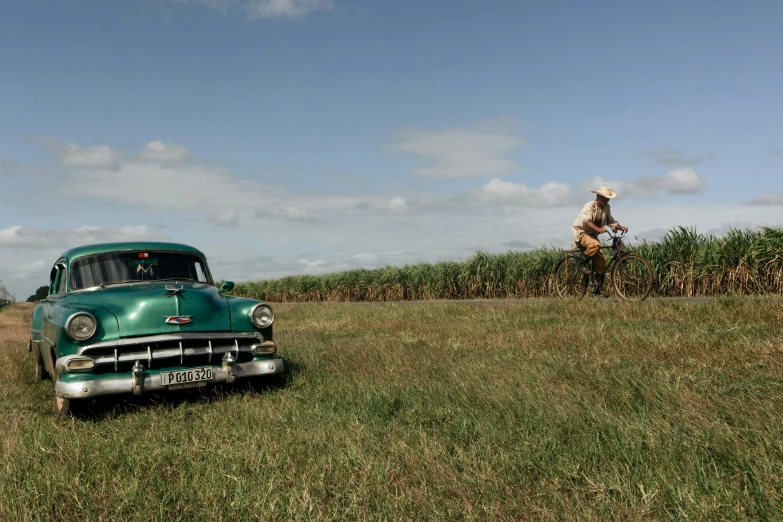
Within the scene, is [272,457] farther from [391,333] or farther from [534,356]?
[391,333]


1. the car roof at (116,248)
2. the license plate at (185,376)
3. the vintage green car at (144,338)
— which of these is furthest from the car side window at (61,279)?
the license plate at (185,376)

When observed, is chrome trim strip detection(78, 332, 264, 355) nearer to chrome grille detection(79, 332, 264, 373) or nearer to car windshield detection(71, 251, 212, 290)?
chrome grille detection(79, 332, 264, 373)

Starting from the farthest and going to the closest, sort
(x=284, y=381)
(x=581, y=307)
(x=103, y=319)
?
(x=581, y=307)
(x=284, y=381)
(x=103, y=319)

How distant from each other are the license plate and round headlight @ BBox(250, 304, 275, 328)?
0.72 metres

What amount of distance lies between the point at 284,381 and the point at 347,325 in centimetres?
549

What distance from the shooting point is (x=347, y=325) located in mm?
11945

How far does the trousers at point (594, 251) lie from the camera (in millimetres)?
12195

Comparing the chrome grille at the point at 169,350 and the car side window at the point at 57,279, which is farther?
the car side window at the point at 57,279

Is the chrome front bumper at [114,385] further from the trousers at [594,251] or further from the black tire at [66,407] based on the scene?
the trousers at [594,251]

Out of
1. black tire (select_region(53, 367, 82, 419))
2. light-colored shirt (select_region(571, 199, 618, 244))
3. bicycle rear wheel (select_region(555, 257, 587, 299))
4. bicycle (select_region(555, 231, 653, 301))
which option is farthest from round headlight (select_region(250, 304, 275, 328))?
bicycle rear wheel (select_region(555, 257, 587, 299))

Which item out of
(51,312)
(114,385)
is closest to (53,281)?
(51,312)

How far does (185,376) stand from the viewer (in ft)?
17.6

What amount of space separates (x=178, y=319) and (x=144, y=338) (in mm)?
346

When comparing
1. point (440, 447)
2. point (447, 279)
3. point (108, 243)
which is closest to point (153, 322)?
point (108, 243)
